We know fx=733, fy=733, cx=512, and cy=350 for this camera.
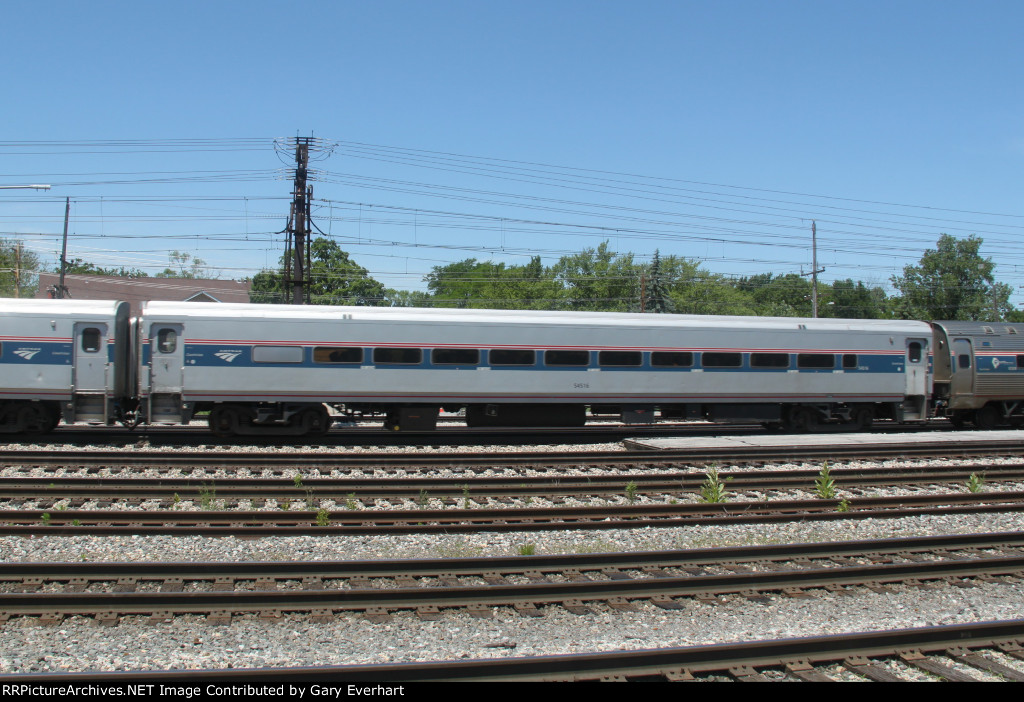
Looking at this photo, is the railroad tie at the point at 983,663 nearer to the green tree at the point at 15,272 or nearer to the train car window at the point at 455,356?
the train car window at the point at 455,356

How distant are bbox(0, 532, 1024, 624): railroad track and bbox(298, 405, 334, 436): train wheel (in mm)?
10477

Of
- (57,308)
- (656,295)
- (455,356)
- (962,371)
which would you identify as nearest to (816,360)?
(962,371)

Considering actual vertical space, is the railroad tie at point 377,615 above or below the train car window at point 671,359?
below

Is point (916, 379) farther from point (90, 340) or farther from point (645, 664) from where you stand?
point (90, 340)

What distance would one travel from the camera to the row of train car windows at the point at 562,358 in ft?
58.3

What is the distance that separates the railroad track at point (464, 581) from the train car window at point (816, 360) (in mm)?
11874

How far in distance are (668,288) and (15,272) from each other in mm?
57973

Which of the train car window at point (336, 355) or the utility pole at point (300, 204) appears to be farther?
the utility pole at point (300, 204)

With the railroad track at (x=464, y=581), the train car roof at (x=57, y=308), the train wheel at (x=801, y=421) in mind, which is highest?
the train car roof at (x=57, y=308)

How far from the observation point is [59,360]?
16844 mm

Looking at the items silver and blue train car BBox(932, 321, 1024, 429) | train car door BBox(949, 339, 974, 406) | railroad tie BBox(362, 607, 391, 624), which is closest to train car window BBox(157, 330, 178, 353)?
railroad tie BBox(362, 607, 391, 624)

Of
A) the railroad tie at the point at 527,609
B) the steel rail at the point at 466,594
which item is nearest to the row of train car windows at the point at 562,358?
the steel rail at the point at 466,594

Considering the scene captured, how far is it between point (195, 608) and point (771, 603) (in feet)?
18.2
